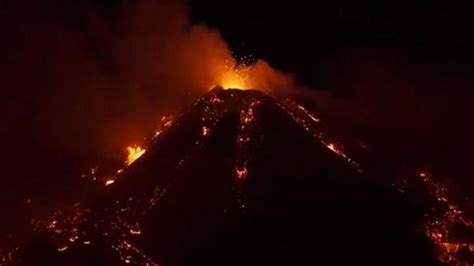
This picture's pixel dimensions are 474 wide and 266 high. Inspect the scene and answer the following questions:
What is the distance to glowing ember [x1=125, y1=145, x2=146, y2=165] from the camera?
1562cm

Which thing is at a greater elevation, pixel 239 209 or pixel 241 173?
pixel 241 173

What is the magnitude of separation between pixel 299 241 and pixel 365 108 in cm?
633

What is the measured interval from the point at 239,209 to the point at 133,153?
301cm

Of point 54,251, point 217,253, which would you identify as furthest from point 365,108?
point 54,251

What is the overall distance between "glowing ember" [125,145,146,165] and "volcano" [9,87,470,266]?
0.39 metres

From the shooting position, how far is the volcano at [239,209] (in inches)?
523

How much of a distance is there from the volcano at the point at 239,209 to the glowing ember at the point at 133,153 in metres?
0.39

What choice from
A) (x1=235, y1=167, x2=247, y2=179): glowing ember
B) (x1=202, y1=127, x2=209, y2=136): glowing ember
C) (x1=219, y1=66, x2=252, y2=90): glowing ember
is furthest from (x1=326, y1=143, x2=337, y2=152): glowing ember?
(x1=219, y1=66, x2=252, y2=90): glowing ember

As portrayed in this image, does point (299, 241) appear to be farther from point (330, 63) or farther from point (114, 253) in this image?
point (330, 63)

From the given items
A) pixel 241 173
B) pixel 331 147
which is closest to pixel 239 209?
pixel 241 173

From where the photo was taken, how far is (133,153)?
52.1 feet

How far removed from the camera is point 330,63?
2131cm

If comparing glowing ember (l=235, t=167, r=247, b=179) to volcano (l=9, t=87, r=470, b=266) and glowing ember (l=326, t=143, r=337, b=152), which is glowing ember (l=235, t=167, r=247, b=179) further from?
glowing ember (l=326, t=143, r=337, b=152)

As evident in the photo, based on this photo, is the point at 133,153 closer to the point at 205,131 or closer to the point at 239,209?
the point at 205,131
